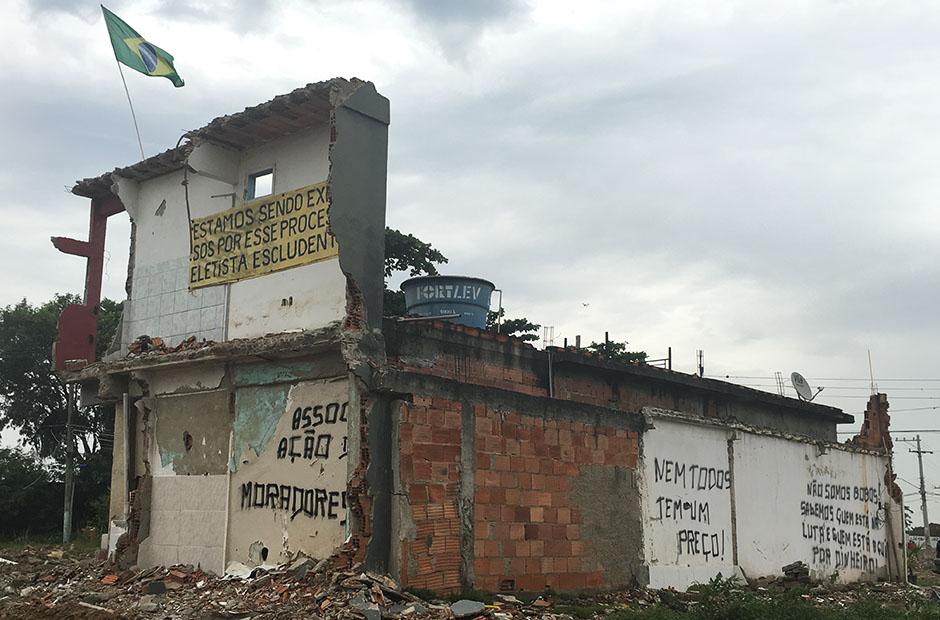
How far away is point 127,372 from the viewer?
45.5 ft

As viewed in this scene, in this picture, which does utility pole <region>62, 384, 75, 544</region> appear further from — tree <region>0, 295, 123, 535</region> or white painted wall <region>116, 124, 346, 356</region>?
white painted wall <region>116, 124, 346, 356</region>

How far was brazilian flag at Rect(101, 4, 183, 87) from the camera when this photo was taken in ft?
44.6

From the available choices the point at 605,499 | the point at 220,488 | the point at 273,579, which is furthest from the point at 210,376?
the point at 605,499

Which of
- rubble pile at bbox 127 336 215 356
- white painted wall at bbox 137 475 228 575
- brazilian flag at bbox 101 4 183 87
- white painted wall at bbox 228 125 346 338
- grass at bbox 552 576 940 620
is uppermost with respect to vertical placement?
brazilian flag at bbox 101 4 183 87

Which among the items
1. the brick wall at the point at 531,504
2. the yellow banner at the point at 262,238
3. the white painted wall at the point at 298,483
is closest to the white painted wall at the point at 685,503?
the brick wall at the point at 531,504

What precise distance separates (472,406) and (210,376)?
395 centimetres

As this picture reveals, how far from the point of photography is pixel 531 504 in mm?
11820

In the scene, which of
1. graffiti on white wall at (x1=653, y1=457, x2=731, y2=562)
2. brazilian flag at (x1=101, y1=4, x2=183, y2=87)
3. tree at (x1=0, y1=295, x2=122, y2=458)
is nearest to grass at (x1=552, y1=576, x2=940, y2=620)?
graffiti on white wall at (x1=653, y1=457, x2=731, y2=562)

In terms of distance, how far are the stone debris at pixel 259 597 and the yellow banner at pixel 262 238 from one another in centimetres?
393

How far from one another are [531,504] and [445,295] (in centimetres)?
373

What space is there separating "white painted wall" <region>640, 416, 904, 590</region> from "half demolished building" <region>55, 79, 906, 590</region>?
0.19ft

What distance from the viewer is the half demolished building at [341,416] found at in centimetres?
1073

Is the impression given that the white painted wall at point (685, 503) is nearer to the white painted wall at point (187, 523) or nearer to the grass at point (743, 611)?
the grass at point (743, 611)

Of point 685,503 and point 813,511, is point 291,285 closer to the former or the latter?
point 685,503
